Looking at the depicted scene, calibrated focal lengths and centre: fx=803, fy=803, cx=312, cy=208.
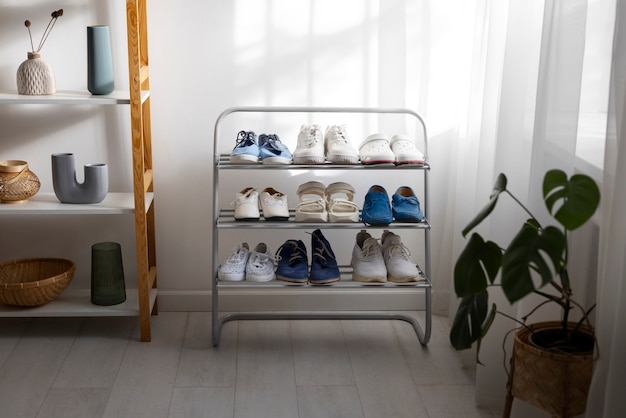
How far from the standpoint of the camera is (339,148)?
2744 mm

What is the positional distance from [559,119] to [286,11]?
126 cm

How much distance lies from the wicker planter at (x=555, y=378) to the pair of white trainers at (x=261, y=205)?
1079 mm

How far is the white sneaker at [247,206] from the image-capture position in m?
2.77

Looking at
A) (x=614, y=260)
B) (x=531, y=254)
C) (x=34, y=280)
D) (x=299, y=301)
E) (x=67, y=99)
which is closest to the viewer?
(x=531, y=254)

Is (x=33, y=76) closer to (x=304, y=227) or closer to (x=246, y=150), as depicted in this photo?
(x=246, y=150)

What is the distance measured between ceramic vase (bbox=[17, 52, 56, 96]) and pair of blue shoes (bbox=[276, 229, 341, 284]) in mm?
1011

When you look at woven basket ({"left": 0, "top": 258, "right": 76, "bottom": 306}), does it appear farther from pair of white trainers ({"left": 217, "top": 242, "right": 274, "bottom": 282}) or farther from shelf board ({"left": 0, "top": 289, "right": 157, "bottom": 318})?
pair of white trainers ({"left": 217, "top": 242, "right": 274, "bottom": 282})

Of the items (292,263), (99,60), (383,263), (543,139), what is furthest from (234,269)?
(543,139)

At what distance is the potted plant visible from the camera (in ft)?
5.45

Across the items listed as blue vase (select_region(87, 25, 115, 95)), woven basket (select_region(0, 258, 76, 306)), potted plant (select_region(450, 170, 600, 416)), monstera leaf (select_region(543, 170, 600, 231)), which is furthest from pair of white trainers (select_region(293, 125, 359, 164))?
monstera leaf (select_region(543, 170, 600, 231))

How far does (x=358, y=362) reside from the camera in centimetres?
282

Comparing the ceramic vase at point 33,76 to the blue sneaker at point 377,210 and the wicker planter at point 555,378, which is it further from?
the wicker planter at point 555,378

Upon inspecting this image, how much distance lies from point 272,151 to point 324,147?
0.20m

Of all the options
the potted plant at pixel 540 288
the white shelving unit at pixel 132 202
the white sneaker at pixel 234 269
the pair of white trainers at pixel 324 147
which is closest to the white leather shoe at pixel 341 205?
the pair of white trainers at pixel 324 147
